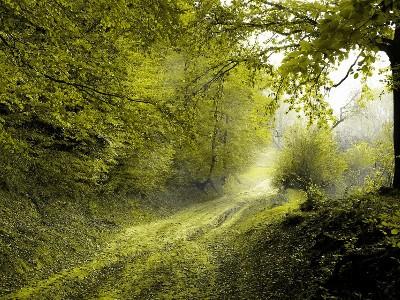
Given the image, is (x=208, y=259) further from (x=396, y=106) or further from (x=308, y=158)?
(x=308, y=158)

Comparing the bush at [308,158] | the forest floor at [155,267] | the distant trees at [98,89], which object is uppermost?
the distant trees at [98,89]

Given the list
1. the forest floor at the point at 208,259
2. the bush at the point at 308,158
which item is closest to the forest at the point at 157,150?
the forest floor at the point at 208,259

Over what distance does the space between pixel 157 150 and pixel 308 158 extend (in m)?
12.4

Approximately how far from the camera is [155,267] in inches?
370

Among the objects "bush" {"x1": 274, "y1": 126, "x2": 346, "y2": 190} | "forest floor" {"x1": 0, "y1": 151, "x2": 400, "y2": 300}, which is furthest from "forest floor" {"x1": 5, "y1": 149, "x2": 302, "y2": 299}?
"bush" {"x1": 274, "y1": 126, "x2": 346, "y2": 190}

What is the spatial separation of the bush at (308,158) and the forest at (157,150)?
9.21 metres

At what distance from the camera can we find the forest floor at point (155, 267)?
25.0 feet

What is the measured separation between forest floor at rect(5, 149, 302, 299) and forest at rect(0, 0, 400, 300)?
55 millimetres

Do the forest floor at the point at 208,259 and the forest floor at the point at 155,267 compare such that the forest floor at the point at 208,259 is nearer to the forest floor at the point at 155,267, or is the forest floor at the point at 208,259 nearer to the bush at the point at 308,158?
the forest floor at the point at 155,267

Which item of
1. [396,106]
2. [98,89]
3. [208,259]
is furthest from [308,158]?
[98,89]

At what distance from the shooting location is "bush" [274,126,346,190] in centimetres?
2484

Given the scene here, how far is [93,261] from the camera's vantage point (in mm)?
9688

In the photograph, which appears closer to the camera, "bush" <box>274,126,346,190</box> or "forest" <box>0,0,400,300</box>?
"forest" <box>0,0,400,300</box>

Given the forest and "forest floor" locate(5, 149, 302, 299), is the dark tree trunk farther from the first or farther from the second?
"forest floor" locate(5, 149, 302, 299)
